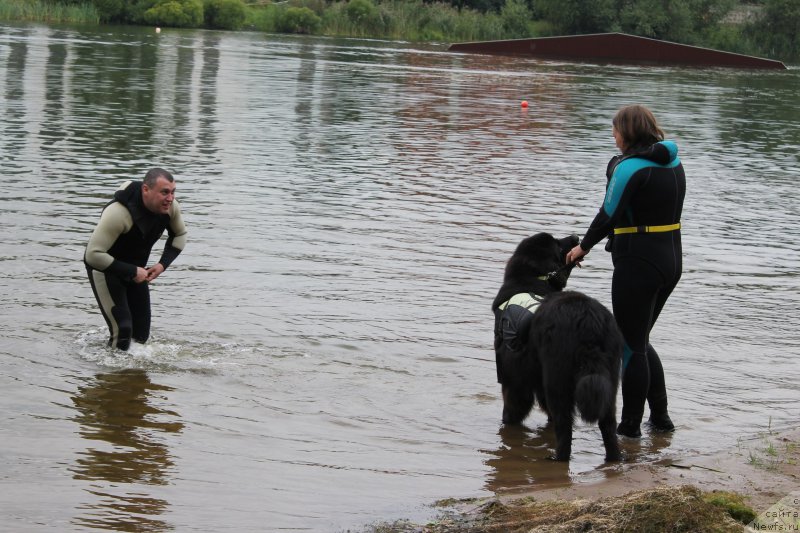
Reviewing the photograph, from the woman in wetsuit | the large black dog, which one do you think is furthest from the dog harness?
the woman in wetsuit

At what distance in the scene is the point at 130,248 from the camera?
7.20 meters

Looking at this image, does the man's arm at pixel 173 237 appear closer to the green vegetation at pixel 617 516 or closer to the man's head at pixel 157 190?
the man's head at pixel 157 190

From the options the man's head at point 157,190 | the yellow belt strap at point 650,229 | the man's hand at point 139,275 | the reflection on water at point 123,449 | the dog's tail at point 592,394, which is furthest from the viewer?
the man's hand at point 139,275

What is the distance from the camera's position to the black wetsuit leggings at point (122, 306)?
7199 millimetres

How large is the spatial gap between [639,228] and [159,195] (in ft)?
10.1

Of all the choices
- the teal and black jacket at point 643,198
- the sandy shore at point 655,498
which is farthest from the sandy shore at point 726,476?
the teal and black jacket at point 643,198

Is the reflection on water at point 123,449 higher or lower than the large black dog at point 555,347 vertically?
lower

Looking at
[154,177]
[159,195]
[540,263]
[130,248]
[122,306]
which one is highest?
[154,177]

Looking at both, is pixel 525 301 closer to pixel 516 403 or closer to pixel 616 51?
pixel 516 403

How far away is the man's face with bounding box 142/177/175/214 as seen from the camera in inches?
274

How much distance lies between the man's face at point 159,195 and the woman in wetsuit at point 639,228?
2.66 metres

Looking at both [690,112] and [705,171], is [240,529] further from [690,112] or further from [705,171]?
[690,112]

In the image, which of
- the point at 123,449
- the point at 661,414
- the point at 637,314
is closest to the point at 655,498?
the point at 637,314

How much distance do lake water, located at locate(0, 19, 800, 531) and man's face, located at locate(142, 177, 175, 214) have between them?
1.11 m
